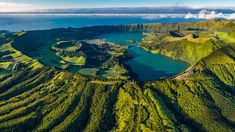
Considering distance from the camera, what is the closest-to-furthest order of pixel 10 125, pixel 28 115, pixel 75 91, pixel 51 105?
pixel 10 125 → pixel 28 115 → pixel 51 105 → pixel 75 91

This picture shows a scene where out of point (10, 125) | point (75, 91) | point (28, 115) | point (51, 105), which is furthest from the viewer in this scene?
point (75, 91)

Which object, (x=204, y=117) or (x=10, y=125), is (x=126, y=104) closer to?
(x=204, y=117)

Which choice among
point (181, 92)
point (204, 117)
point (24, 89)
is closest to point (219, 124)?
point (204, 117)

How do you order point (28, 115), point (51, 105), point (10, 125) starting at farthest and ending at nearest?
point (51, 105) → point (28, 115) → point (10, 125)

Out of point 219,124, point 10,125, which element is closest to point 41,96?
point 10,125

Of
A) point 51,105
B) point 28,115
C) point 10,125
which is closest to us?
point 10,125

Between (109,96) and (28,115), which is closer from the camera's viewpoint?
(28,115)

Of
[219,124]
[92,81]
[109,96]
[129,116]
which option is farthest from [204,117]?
[92,81]

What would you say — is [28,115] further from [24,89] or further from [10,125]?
[24,89]

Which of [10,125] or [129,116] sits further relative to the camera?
[129,116]
